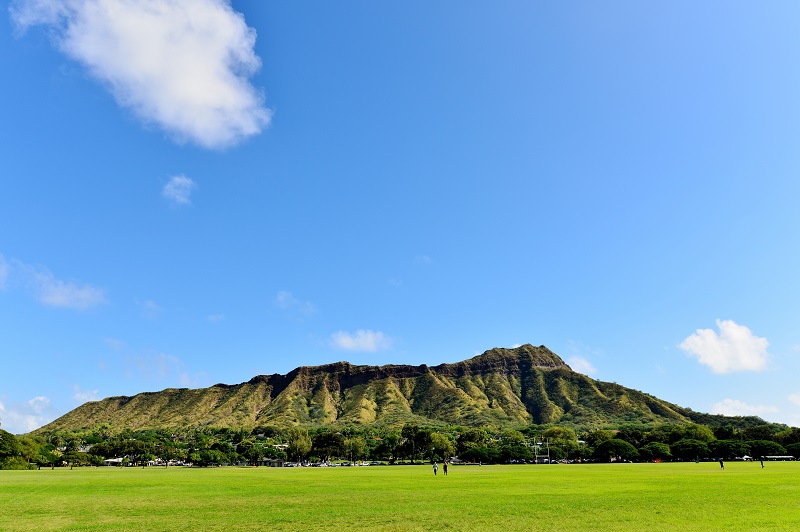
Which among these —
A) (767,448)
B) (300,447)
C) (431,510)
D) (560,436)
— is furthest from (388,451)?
(431,510)

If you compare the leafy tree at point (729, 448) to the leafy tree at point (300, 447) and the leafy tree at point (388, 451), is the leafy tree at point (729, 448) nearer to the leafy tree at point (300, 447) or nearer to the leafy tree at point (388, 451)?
the leafy tree at point (388, 451)

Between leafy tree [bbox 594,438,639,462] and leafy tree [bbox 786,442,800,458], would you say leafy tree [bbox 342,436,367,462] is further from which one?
leafy tree [bbox 786,442,800,458]

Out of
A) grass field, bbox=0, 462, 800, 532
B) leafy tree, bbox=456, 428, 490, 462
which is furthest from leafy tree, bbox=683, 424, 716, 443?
grass field, bbox=0, 462, 800, 532

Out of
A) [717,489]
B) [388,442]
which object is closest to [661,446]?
[388,442]

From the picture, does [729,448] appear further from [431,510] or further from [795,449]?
[431,510]

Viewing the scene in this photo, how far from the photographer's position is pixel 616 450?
131 m

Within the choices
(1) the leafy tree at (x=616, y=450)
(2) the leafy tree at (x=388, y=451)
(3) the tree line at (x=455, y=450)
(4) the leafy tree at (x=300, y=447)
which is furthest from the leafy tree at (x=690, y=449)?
(4) the leafy tree at (x=300, y=447)

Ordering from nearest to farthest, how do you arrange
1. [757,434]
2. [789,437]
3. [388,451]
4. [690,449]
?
[690,449]
[789,437]
[388,451]
[757,434]

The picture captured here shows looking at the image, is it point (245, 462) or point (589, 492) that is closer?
point (589, 492)

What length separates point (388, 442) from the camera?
158m

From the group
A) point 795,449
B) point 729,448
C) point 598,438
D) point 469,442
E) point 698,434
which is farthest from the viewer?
point 469,442

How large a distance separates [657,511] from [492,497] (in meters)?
11.6

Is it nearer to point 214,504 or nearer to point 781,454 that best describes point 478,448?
point 781,454

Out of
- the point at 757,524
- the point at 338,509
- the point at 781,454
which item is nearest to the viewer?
the point at 757,524
